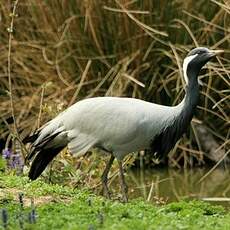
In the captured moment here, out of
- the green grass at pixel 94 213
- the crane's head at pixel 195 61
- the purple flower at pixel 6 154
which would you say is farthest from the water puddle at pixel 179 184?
the green grass at pixel 94 213

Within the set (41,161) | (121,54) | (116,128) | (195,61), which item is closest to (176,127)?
(116,128)

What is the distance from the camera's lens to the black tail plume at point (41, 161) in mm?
8133

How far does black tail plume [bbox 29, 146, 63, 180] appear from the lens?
8.13m

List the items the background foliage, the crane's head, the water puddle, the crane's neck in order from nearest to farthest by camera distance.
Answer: the crane's neck, the crane's head, the water puddle, the background foliage

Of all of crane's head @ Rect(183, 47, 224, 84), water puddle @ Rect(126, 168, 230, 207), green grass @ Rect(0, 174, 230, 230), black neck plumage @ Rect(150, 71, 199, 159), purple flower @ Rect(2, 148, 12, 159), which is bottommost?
water puddle @ Rect(126, 168, 230, 207)

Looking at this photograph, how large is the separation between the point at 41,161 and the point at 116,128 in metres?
0.89

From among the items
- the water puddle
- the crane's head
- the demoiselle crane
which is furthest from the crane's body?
→ the water puddle

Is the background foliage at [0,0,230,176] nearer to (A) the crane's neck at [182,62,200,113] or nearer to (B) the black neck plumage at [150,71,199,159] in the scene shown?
(A) the crane's neck at [182,62,200,113]

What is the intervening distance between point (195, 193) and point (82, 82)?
254 centimetres

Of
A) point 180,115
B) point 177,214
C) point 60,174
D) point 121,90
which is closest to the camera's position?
point 177,214

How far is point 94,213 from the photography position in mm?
6133

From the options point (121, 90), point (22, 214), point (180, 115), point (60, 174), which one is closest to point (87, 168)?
point (60, 174)

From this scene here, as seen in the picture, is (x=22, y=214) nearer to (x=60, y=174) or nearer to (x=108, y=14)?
(x=60, y=174)

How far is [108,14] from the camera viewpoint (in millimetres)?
12266
